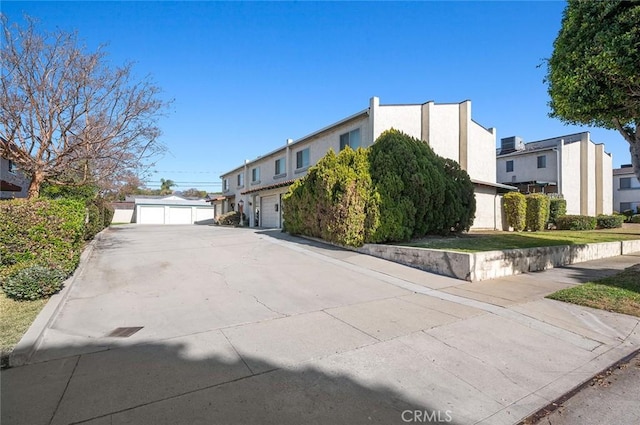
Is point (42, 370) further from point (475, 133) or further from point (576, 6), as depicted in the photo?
point (475, 133)

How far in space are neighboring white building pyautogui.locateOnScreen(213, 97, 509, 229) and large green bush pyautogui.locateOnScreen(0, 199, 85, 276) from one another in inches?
486

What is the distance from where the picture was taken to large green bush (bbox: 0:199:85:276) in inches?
267

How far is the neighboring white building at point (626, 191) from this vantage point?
1431 inches

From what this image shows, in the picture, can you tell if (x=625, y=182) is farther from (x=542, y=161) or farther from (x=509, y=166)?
(x=542, y=161)

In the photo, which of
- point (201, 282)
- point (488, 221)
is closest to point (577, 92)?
point (201, 282)

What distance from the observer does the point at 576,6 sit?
7.03 meters

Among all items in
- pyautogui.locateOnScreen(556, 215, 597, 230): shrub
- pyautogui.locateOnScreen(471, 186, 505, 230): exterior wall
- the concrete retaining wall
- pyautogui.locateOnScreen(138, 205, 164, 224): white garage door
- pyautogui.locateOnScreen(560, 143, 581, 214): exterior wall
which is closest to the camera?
the concrete retaining wall

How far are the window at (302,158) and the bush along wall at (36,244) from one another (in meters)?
15.0

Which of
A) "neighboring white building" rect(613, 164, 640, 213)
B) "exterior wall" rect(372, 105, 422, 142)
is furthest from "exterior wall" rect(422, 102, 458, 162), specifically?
"neighboring white building" rect(613, 164, 640, 213)

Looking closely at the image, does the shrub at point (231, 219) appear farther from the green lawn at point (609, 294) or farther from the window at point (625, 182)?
the window at point (625, 182)

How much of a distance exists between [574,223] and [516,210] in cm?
511

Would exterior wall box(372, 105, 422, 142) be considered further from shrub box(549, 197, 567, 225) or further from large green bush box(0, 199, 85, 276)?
large green bush box(0, 199, 85, 276)

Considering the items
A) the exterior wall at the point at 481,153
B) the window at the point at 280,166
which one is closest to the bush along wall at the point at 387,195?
the exterior wall at the point at 481,153

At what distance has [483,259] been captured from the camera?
840cm
